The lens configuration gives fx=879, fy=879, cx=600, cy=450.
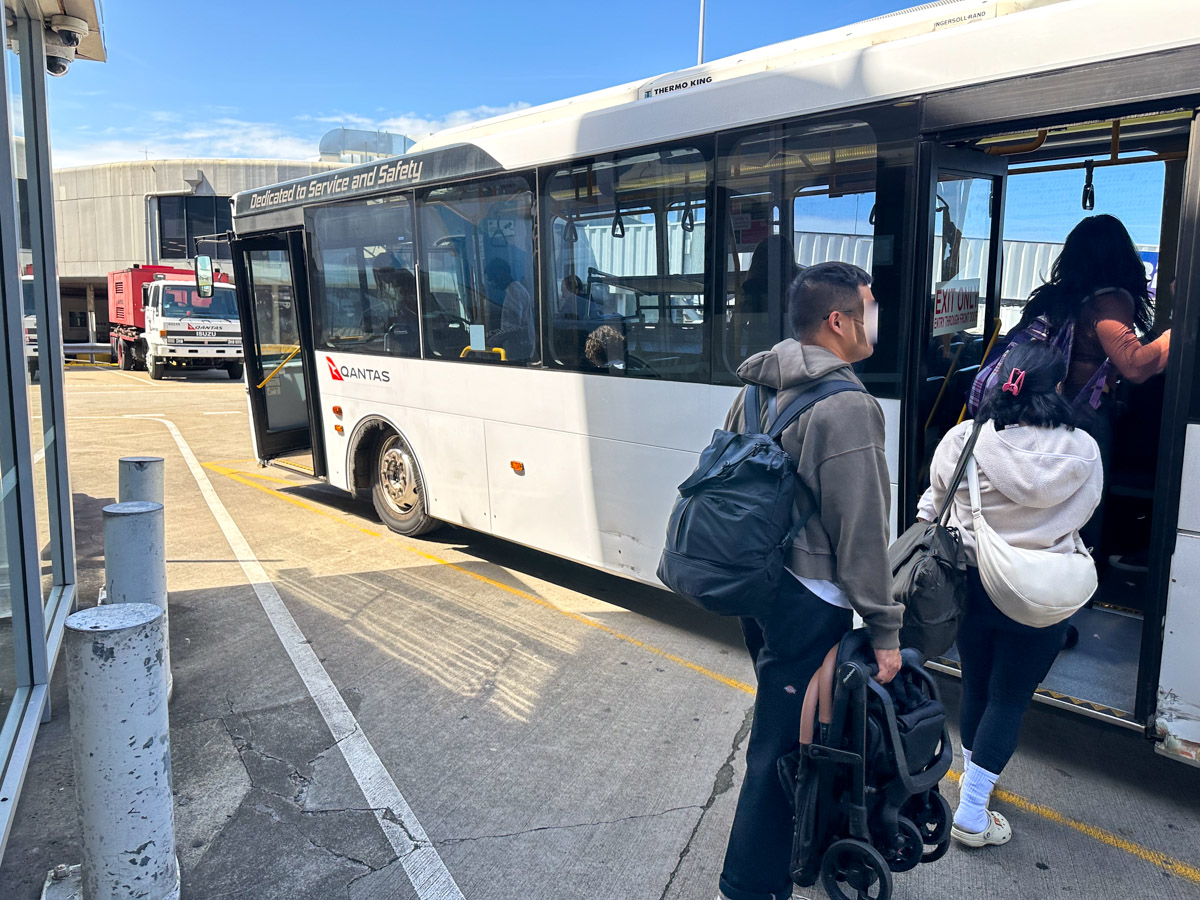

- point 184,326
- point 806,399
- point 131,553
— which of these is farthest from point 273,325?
point 184,326

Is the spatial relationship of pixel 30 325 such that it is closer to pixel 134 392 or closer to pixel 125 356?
pixel 134 392

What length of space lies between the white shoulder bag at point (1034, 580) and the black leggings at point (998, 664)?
11 centimetres

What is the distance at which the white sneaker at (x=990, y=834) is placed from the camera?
3.20m

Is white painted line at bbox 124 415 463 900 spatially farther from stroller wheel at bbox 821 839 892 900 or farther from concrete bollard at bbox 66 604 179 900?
stroller wheel at bbox 821 839 892 900

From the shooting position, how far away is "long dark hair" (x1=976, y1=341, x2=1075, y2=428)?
9.56 feet

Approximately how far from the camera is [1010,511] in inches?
116

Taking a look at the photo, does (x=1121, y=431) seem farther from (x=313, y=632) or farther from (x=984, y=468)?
(x=313, y=632)

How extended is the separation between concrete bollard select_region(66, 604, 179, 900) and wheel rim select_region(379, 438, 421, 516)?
4487mm

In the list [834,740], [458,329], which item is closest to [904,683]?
[834,740]

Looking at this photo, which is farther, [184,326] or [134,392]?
[184,326]

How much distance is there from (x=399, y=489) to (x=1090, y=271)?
17.7ft

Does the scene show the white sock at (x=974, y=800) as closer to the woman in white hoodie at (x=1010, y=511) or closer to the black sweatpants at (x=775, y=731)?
the woman in white hoodie at (x=1010, y=511)

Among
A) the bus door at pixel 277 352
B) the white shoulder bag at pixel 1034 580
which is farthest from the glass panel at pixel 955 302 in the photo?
the bus door at pixel 277 352

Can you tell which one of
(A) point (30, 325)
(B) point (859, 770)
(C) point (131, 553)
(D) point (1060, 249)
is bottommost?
(B) point (859, 770)
